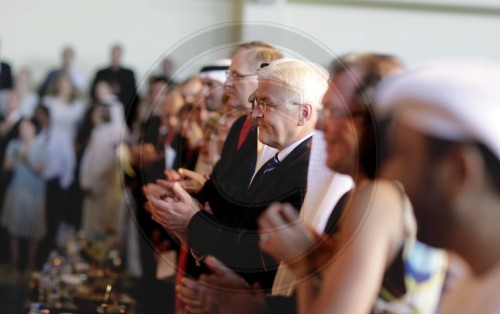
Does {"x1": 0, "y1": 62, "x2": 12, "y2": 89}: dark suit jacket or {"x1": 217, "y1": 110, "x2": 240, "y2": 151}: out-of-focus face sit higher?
{"x1": 217, "y1": 110, "x2": 240, "y2": 151}: out-of-focus face

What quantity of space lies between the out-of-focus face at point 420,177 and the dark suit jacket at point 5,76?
7.00m

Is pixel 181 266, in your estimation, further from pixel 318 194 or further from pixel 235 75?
pixel 318 194

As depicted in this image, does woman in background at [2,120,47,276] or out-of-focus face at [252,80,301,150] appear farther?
woman in background at [2,120,47,276]

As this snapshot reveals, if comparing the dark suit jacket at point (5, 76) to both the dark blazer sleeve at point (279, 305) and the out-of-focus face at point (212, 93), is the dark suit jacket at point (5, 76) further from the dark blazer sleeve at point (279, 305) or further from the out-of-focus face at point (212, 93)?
A: the dark blazer sleeve at point (279, 305)

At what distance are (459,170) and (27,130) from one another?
658 centimetres

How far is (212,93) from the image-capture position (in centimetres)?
188

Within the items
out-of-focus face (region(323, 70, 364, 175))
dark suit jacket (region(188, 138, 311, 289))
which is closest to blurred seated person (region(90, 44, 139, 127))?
dark suit jacket (region(188, 138, 311, 289))

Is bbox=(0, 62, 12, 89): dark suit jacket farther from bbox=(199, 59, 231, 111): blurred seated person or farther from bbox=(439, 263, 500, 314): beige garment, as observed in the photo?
bbox=(439, 263, 500, 314): beige garment

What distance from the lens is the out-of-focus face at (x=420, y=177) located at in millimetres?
722

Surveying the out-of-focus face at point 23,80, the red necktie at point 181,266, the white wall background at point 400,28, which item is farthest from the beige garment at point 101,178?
the red necktie at point 181,266

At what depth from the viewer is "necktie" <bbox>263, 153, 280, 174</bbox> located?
1.40m

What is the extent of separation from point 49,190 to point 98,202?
17.1 inches

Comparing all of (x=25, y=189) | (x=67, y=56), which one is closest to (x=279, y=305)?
(x=25, y=189)

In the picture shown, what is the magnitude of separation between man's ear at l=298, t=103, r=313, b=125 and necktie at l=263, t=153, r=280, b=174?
2.6 inches
